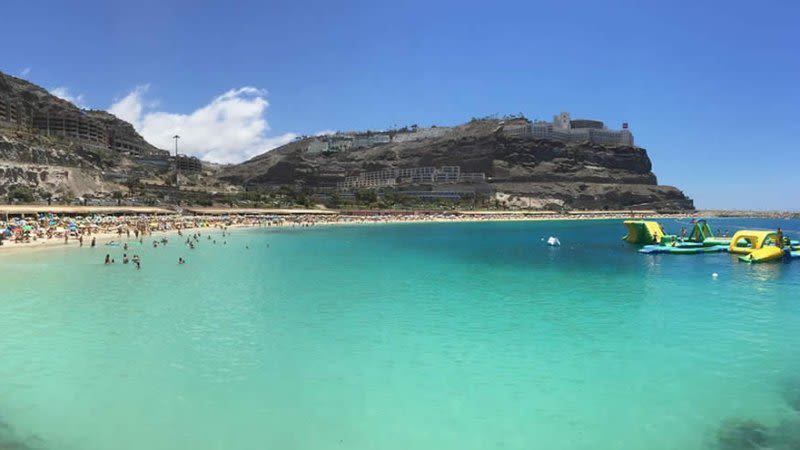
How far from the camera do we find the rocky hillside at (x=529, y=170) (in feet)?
547

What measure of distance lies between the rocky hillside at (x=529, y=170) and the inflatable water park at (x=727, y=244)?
10542cm

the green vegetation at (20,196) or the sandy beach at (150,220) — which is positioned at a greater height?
the green vegetation at (20,196)

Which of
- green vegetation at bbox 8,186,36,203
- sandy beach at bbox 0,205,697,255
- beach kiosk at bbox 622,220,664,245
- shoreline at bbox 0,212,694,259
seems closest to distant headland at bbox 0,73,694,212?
green vegetation at bbox 8,186,36,203

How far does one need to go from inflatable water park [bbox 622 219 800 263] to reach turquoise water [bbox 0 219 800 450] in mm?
14326

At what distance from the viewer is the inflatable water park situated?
38.8m

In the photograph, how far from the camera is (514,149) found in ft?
582

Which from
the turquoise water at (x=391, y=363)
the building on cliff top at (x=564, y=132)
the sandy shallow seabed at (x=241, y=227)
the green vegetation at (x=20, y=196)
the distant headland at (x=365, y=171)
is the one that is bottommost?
the turquoise water at (x=391, y=363)

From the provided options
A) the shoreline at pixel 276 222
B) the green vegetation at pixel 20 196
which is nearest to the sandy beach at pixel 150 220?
the shoreline at pixel 276 222

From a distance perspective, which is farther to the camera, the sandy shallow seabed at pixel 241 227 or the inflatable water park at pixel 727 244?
the sandy shallow seabed at pixel 241 227

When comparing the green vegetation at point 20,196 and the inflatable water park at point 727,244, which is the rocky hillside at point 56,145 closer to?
the green vegetation at point 20,196

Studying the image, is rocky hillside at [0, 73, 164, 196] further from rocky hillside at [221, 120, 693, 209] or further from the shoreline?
rocky hillside at [221, 120, 693, 209]

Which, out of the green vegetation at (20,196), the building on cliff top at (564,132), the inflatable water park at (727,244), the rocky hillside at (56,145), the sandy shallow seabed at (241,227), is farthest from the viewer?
the building on cliff top at (564,132)

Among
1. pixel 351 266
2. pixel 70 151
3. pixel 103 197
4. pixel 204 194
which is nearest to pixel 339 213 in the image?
pixel 204 194

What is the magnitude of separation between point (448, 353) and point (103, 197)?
320ft
